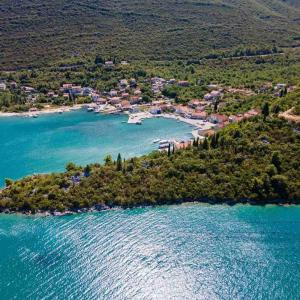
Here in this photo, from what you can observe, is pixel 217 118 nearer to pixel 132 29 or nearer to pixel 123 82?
pixel 123 82

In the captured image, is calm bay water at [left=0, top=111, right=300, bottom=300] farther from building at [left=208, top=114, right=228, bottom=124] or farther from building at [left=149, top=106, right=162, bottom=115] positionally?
building at [left=149, top=106, right=162, bottom=115]

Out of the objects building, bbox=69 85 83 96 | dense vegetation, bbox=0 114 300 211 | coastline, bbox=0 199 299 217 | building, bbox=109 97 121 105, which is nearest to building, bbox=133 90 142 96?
building, bbox=109 97 121 105

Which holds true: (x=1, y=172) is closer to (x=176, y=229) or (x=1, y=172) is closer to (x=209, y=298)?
(x=176, y=229)

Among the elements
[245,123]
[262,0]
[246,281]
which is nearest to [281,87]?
[245,123]

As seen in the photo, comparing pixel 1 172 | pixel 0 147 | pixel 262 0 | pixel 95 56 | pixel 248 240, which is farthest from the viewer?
pixel 262 0

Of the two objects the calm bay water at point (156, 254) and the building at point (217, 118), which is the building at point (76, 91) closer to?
the building at point (217, 118)

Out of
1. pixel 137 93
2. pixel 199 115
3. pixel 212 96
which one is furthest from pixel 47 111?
pixel 212 96
